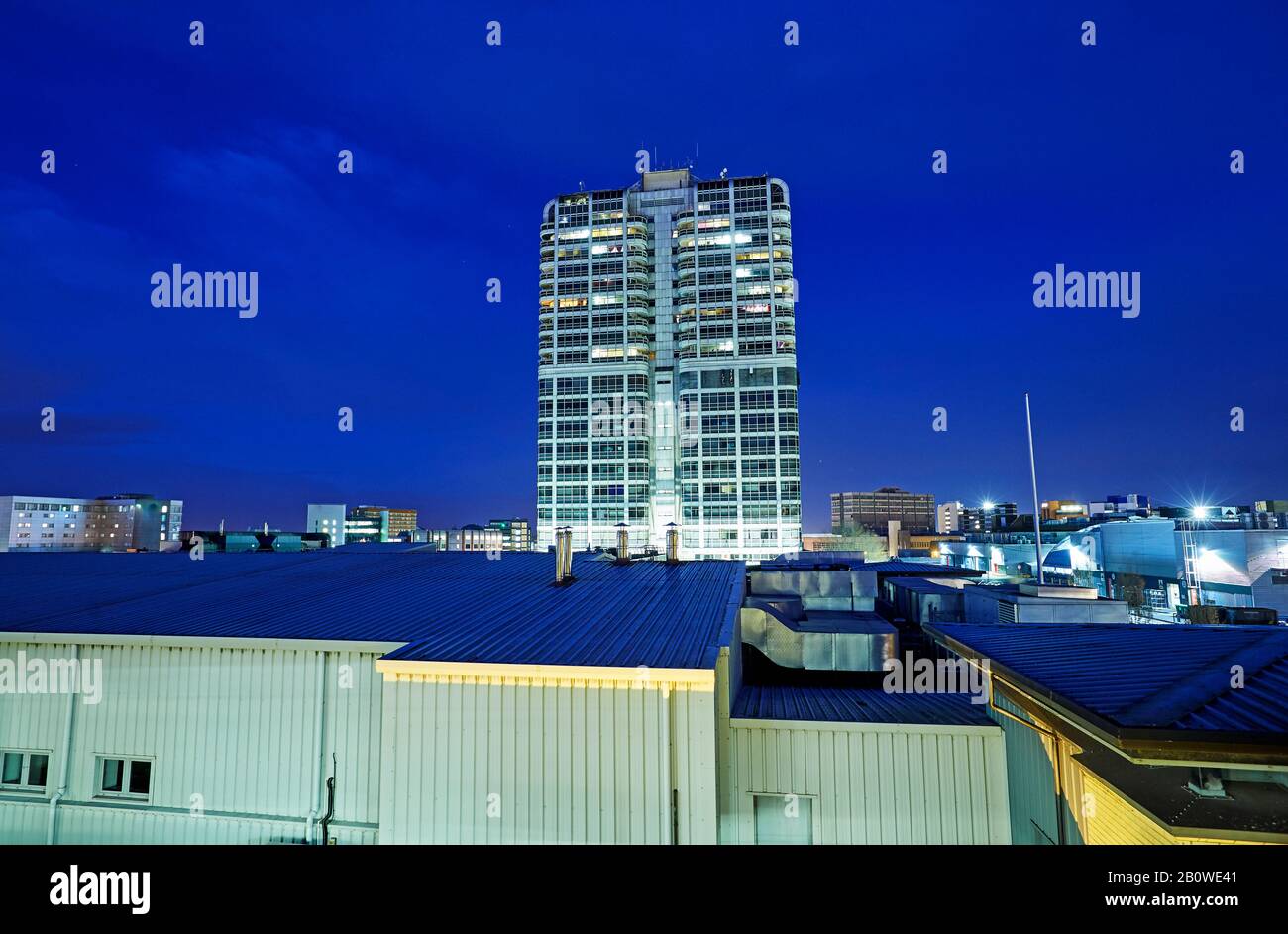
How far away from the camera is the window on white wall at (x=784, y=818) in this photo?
8.10 m

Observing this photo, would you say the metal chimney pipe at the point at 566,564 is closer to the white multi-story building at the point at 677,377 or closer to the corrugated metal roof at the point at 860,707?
the corrugated metal roof at the point at 860,707

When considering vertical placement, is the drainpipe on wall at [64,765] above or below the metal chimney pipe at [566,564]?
below

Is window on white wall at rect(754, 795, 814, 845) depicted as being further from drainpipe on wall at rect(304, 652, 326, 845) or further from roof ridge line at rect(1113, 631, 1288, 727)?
drainpipe on wall at rect(304, 652, 326, 845)

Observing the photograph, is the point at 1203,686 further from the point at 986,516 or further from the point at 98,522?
the point at 98,522

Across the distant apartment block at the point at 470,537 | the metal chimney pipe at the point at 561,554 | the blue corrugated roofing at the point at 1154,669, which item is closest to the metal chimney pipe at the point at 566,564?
the metal chimney pipe at the point at 561,554

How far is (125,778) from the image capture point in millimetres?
9227

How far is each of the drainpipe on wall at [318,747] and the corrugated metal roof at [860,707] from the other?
6.60m

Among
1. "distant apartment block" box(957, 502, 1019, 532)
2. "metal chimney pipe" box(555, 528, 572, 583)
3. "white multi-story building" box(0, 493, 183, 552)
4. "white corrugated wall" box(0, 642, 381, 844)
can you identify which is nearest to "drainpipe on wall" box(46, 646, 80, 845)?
"white corrugated wall" box(0, 642, 381, 844)

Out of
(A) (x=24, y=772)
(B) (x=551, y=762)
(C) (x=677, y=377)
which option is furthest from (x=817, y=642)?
(C) (x=677, y=377)

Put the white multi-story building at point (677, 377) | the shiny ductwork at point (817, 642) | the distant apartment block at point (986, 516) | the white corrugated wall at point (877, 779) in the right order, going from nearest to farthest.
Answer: the white corrugated wall at point (877, 779), the shiny ductwork at point (817, 642), the white multi-story building at point (677, 377), the distant apartment block at point (986, 516)

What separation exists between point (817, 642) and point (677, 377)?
65652 mm

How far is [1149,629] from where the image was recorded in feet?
28.5

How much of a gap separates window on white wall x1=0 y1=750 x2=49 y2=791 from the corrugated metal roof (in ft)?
39.0
